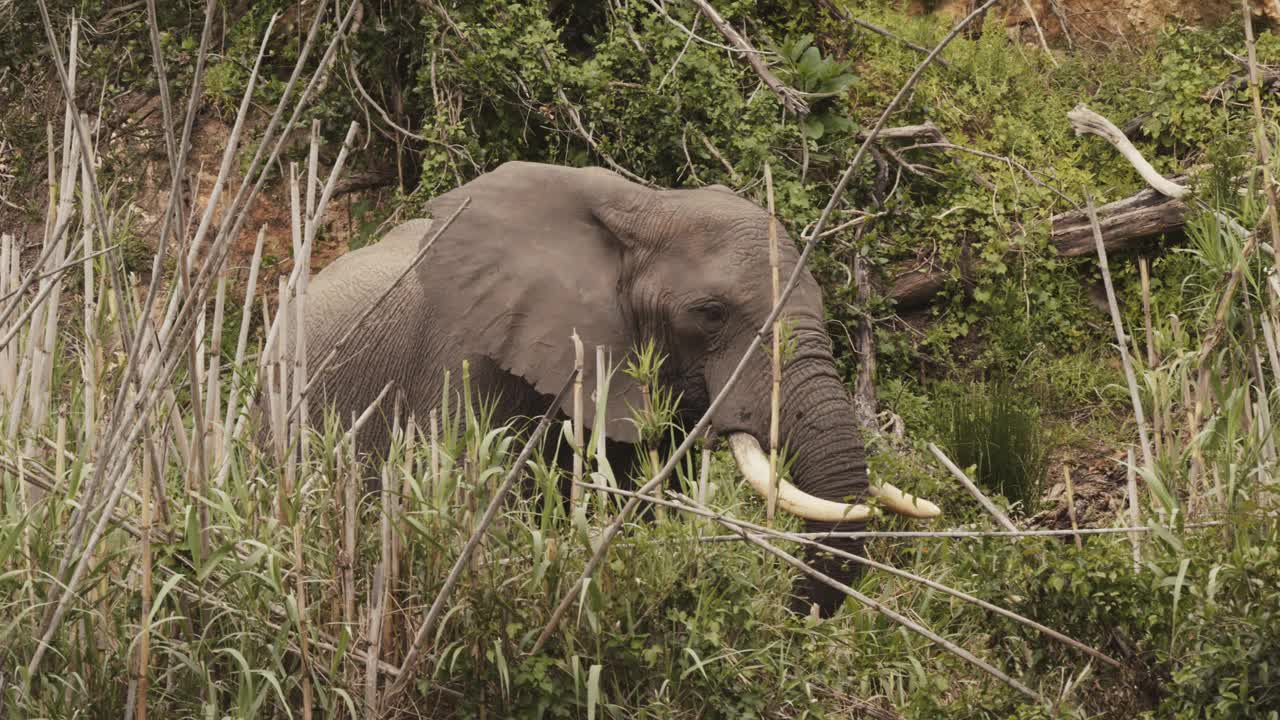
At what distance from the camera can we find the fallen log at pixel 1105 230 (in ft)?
25.8

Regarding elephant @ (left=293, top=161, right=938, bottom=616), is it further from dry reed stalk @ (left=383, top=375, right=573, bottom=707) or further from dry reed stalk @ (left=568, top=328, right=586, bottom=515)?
dry reed stalk @ (left=383, top=375, right=573, bottom=707)

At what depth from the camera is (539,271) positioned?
5.44 meters

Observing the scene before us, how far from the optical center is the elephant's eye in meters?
5.23

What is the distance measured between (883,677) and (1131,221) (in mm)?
4024

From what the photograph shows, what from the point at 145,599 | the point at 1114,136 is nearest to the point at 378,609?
the point at 145,599

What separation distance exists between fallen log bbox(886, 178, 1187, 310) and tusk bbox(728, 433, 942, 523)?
329 centimetres

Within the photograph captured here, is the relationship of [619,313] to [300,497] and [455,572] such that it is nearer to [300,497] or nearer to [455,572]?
[300,497]

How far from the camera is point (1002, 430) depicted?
6.86 meters

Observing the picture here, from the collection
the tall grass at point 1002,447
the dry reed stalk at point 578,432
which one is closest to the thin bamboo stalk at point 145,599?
the dry reed stalk at point 578,432

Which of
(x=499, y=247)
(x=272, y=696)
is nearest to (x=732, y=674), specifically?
(x=272, y=696)

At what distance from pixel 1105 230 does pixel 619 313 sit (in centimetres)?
345

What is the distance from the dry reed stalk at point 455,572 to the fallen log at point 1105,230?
4.70 meters

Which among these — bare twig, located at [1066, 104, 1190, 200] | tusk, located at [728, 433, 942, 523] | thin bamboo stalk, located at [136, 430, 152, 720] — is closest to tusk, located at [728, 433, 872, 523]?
tusk, located at [728, 433, 942, 523]

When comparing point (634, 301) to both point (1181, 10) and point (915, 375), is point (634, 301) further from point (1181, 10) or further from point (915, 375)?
point (1181, 10)
